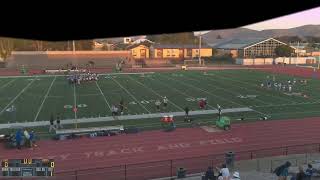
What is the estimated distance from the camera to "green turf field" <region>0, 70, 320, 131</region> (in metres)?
26.6

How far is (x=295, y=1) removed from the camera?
262cm

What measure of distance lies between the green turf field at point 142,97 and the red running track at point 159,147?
10.4ft

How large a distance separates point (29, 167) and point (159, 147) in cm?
686

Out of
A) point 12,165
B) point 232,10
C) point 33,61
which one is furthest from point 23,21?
point 33,61

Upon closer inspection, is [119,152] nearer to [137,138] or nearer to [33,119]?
[137,138]

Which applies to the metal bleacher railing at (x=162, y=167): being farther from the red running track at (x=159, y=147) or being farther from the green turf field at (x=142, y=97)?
the green turf field at (x=142, y=97)

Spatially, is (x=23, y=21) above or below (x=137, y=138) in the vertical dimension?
above

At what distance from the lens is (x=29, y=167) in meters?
13.2

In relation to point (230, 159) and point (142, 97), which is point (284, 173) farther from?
point (142, 97)

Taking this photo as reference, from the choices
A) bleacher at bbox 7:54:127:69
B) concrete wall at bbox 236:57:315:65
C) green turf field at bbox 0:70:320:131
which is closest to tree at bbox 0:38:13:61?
bleacher at bbox 7:54:127:69

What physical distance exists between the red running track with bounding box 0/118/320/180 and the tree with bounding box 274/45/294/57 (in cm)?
5850

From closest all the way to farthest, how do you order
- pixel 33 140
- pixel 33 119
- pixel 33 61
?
1. pixel 33 140
2. pixel 33 119
3. pixel 33 61

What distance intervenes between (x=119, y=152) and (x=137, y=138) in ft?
8.37

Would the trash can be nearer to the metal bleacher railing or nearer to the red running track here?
the metal bleacher railing
